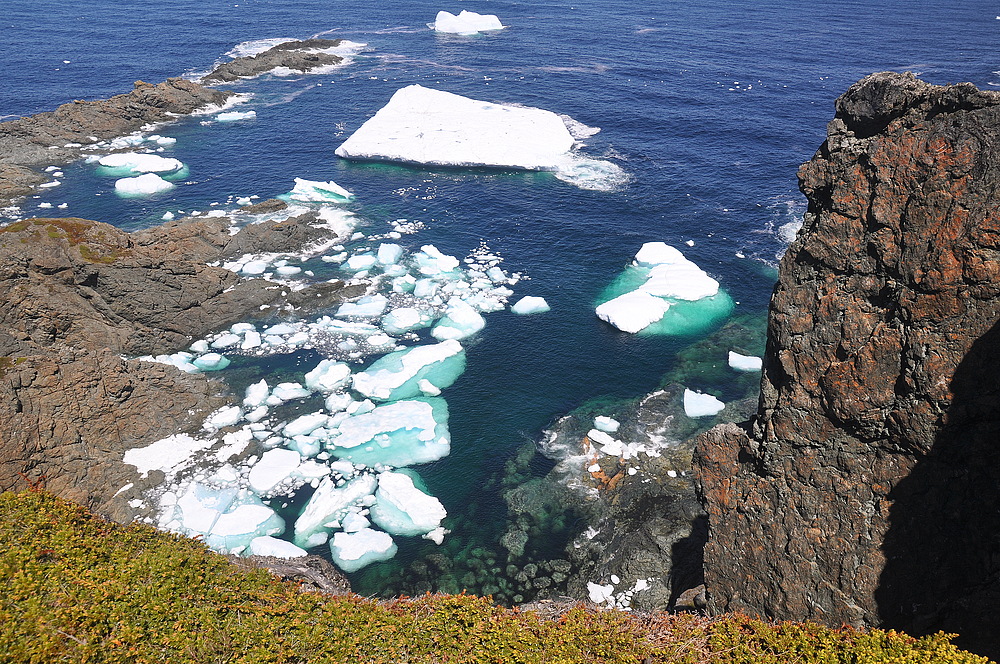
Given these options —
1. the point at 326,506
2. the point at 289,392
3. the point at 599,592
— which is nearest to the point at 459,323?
the point at 289,392

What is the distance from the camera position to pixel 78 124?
75125mm

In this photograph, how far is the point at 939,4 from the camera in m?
134

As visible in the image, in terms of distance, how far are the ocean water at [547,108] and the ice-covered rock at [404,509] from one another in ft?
2.79

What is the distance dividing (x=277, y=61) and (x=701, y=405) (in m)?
93.3

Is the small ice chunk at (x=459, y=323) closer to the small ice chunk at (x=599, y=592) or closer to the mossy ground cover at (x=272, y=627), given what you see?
the small ice chunk at (x=599, y=592)

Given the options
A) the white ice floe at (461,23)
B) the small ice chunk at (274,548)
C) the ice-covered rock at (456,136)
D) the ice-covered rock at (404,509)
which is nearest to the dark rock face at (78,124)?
the ice-covered rock at (456,136)

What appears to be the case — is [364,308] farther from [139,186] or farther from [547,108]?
[547,108]

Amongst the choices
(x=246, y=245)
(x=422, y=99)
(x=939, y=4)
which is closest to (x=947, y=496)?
(x=246, y=245)

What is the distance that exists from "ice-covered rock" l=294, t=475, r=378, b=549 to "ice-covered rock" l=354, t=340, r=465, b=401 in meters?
6.63

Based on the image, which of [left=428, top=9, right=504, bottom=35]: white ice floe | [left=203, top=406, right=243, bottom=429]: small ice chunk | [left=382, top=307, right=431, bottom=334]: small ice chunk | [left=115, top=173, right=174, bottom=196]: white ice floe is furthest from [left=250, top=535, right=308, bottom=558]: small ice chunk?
[left=428, top=9, right=504, bottom=35]: white ice floe

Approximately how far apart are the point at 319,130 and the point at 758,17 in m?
97.3

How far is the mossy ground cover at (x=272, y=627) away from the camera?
13.6m

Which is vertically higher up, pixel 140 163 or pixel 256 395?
pixel 140 163

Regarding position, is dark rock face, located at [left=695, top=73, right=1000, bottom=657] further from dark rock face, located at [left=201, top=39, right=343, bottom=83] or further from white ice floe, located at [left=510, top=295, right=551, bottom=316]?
dark rock face, located at [left=201, top=39, right=343, bottom=83]
